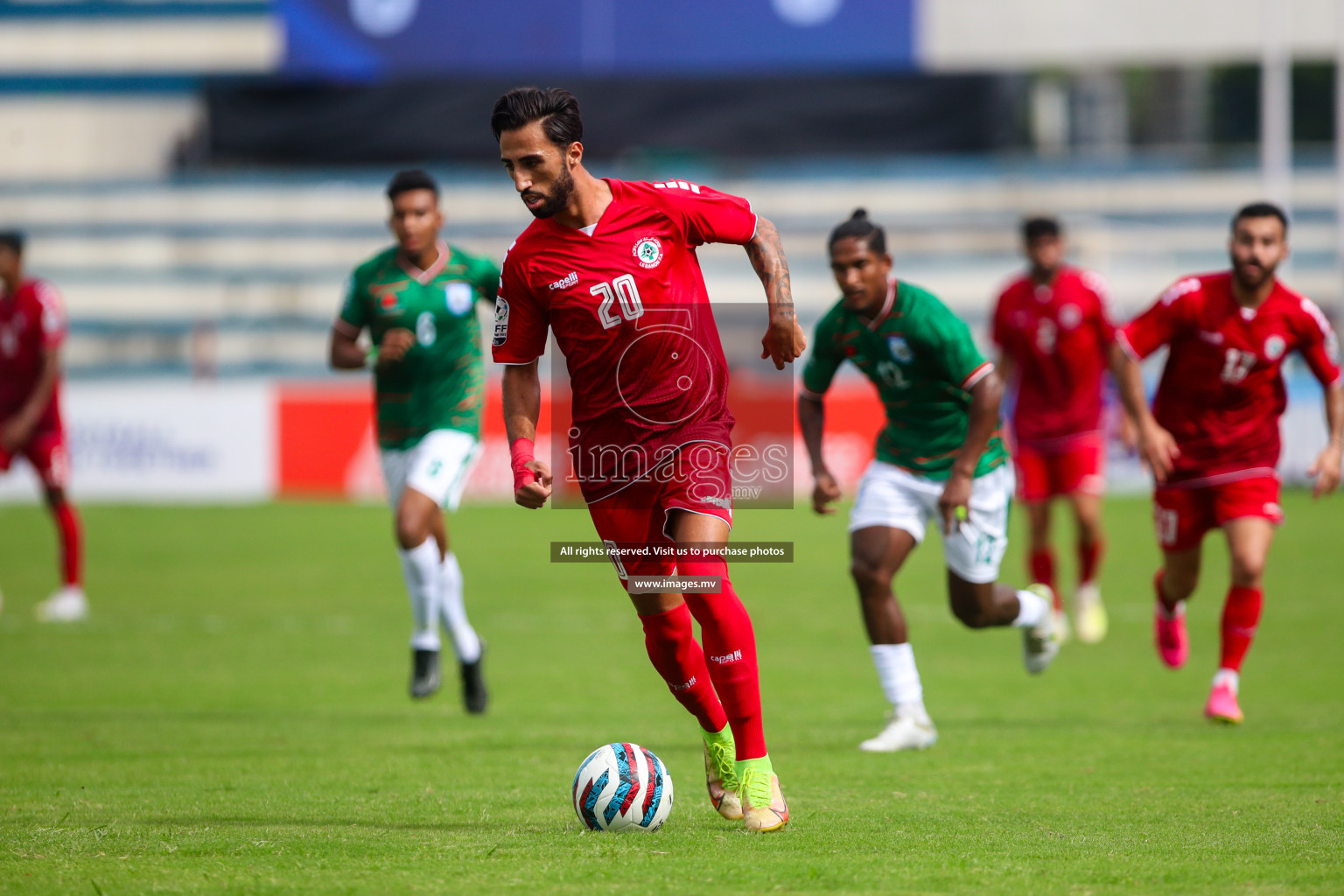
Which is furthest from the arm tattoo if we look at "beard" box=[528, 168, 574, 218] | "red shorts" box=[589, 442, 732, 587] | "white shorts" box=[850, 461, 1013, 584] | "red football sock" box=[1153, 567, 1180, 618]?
"red football sock" box=[1153, 567, 1180, 618]

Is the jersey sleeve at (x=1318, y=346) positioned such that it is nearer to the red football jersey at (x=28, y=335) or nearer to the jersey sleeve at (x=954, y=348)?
the jersey sleeve at (x=954, y=348)

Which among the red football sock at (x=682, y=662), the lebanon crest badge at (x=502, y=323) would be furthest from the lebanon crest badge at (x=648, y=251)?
the red football sock at (x=682, y=662)

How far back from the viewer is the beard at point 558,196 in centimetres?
529

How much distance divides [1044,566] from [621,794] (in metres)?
6.72

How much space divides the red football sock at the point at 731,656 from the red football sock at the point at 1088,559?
6770 mm

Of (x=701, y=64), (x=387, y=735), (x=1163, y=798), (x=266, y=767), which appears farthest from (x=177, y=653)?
(x=701, y=64)

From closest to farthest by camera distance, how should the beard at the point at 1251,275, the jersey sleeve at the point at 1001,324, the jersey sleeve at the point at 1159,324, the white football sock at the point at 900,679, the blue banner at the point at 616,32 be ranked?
the white football sock at the point at 900,679 → the beard at the point at 1251,275 → the jersey sleeve at the point at 1159,324 → the jersey sleeve at the point at 1001,324 → the blue banner at the point at 616,32

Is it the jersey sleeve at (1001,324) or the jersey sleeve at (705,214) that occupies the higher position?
the jersey sleeve at (705,214)

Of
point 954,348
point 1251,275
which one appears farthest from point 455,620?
point 1251,275

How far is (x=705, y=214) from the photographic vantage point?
5566 millimetres

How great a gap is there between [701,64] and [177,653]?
21.3 metres

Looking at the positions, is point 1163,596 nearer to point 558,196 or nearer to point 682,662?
point 682,662

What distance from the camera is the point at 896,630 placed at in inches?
296

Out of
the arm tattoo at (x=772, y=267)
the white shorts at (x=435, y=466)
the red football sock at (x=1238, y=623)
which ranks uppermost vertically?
the arm tattoo at (x=772, y=267)
